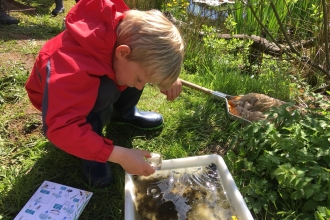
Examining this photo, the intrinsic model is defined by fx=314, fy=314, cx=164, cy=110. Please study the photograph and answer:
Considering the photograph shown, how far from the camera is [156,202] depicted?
1567 millimetres

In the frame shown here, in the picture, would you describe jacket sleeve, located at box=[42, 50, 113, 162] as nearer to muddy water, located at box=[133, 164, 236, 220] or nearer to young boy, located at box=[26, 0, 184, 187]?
young boy, located at box=[26, 0, 184, 187]

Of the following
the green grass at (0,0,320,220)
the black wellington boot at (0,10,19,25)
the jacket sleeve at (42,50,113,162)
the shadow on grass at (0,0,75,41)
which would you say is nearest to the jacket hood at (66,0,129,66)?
the jacket sleeve at (42,50,113,162)

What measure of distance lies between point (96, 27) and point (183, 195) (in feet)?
3.05

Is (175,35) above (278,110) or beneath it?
above

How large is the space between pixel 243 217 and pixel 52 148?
119cm

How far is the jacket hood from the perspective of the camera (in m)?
1.39

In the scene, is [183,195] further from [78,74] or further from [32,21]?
[32,21]

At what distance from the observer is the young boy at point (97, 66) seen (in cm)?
133

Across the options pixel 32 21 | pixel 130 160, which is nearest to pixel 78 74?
pixel 130 160

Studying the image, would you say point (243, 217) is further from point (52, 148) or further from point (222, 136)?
point (52, 148)

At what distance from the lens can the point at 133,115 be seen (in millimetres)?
2117

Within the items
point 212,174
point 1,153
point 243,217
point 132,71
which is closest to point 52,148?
point 1,153

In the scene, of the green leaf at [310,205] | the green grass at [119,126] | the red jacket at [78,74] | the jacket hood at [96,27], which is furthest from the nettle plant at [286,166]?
the jacket hood at [96,27]

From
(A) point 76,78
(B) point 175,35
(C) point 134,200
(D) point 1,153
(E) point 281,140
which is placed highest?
(B) point 175,35
